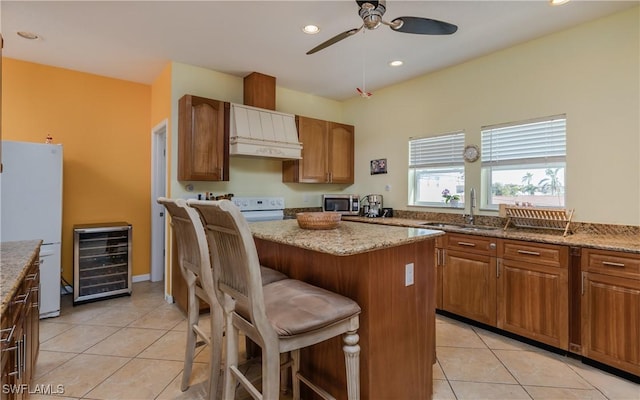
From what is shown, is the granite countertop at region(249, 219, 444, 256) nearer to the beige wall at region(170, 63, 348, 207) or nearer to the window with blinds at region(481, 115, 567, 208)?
the window with blinds at region(481, 115, 567, 208)

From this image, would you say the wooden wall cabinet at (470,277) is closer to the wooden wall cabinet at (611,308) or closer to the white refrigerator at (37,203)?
the wooden wall cabinet at (611,308)

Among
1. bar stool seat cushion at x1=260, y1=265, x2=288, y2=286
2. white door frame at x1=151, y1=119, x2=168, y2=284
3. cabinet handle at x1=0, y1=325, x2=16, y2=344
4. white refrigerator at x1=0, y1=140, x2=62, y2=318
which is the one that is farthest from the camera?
white door frame at x1=151, y1=119, x2=168, y2=284

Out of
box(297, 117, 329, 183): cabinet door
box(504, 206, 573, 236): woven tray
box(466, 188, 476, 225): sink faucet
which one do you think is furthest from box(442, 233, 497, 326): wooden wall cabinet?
box(297, 117, 329, 183): cabinet door

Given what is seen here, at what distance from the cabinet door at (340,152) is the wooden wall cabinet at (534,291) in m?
2.52

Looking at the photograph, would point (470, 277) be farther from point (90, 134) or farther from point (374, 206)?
point (90, 134)

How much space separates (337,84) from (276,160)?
136 centimetres

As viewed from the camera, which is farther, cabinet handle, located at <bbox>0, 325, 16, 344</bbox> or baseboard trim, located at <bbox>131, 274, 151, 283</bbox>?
baseboard trim, located at <bbox>131, 274, 151, 283</bbox>

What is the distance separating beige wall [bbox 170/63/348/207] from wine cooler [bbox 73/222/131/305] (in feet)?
3.29

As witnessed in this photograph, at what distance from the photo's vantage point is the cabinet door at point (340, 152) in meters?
4.61

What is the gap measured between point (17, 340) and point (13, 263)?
1.28 feet

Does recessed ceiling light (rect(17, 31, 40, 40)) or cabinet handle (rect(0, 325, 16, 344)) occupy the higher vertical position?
recessed ceiling light (rect(17, 31, 40, 40))

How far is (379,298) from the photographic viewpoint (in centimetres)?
150

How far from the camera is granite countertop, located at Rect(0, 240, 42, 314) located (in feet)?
3.70

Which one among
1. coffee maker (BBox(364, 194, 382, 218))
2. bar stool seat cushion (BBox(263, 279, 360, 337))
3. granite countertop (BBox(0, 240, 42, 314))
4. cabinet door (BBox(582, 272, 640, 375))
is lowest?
cabinet door (BBox(582, 272, 640, 375))
